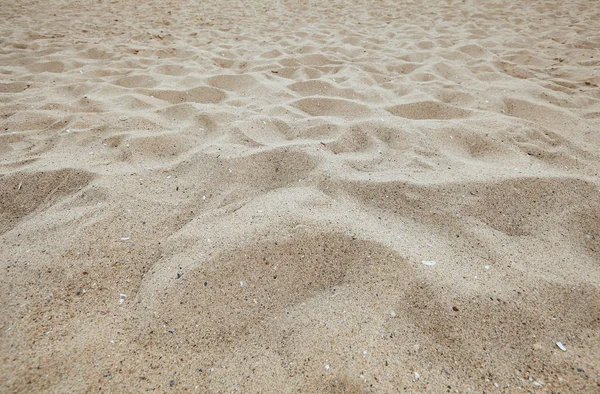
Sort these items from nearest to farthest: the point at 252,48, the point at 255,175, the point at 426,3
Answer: the point at 255,175 < the point at 252,48 < the point at 426,3

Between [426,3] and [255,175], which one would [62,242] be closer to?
[255,175]

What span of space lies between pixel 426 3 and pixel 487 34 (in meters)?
2.02

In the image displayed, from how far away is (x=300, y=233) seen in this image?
4.12 feet

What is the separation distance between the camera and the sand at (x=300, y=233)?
3.07ft

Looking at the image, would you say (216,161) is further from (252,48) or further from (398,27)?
(398,27)

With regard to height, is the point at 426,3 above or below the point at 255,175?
above

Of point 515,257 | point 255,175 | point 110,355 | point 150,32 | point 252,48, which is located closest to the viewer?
point 110,355

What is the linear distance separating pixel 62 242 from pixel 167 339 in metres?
0.58

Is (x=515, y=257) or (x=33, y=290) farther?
(x=515, y=257)

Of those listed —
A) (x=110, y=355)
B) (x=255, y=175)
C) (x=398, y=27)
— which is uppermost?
(x=398, y=27)

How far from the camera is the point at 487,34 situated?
13.4ft

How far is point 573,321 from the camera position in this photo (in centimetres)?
103

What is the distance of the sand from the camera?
3.07ft

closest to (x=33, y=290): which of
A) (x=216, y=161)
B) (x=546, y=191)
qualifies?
(x=216, y=161)
